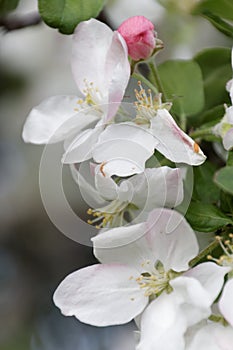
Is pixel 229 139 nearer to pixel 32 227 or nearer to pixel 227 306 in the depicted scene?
pixel 227 306

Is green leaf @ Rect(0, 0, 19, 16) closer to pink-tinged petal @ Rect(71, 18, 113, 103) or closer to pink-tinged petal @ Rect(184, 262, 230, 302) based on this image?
pink-tinged petal @ Rect(71, 18, 113, 103)

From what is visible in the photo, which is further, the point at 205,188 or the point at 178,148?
the point at 205,188

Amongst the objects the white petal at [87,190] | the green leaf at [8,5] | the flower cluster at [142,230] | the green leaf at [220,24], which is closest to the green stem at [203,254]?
the flower cluster at [142,230]

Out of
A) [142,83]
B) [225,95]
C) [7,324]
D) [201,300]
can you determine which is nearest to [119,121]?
[142,83]

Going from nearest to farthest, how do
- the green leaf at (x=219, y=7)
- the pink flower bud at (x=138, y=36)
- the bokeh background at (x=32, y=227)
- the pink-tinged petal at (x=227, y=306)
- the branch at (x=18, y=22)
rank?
the pink-tinged petal at (x=227, y=306) < the pink flower bud at (x=138, y=36) < the green leaf at (x=219, y=7) < the branch at (x=18, y=22) < the bokeh background at (x=32, y=227)

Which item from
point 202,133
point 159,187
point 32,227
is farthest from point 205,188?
point 32,227

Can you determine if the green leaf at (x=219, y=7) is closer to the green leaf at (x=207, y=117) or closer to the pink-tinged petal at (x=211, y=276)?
the green leaf at (x=207, y=117)
